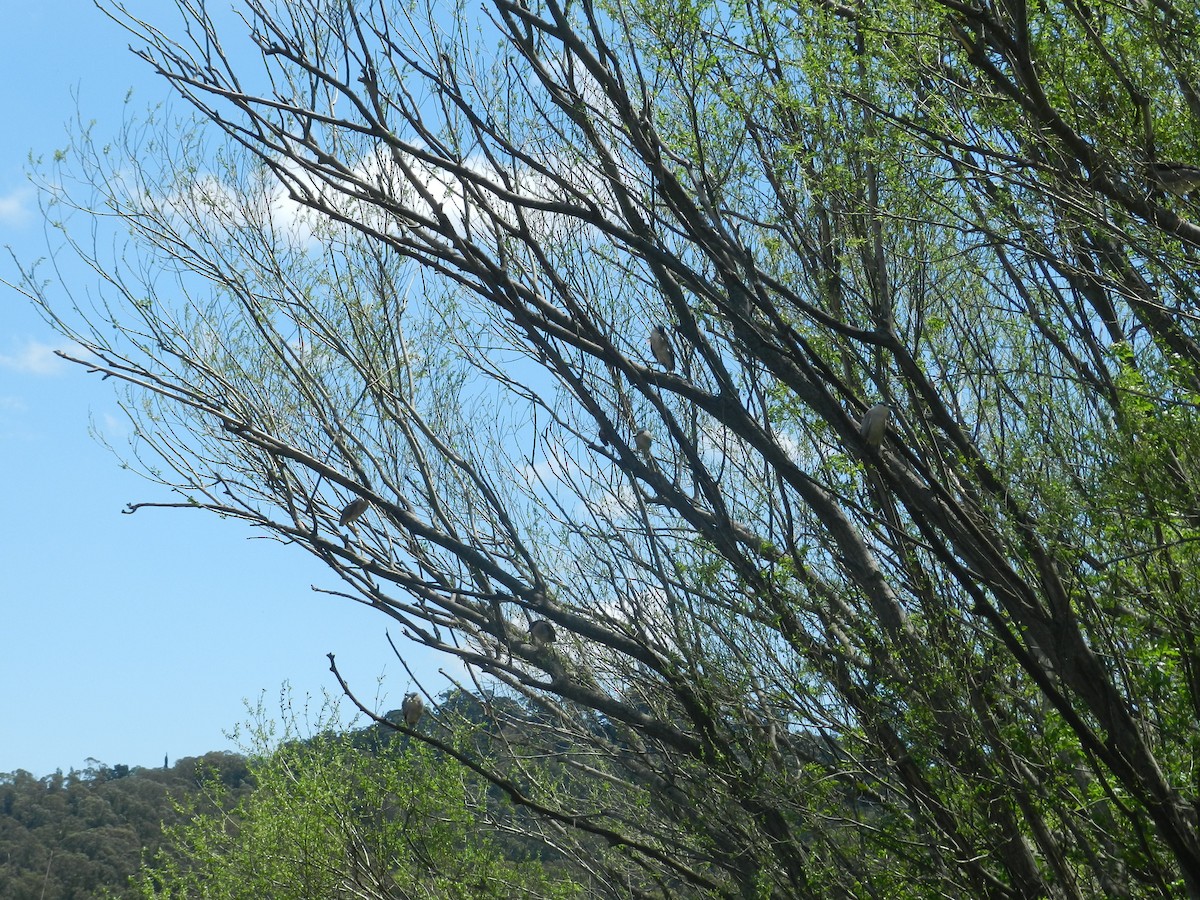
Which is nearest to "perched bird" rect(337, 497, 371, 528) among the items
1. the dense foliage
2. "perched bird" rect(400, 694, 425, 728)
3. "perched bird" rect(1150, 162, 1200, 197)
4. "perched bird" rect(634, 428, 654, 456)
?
"perched bird" rect(400, 694, 425, 728)

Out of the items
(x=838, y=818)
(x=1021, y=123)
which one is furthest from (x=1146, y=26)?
(x=838, y=818)

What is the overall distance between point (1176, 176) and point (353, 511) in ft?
13.3

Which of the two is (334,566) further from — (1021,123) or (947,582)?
(1021,123)

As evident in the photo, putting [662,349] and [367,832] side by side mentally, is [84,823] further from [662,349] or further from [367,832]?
[662,349]

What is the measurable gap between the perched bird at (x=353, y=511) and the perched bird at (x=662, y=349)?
69.7 inches

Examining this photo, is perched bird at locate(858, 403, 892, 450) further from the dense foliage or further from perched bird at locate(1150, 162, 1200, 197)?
the dense foliage

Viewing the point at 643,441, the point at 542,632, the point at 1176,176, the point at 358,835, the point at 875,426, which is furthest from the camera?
the point at 358,835

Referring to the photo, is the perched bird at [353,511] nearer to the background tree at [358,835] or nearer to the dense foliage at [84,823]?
the background tree at [358,835]

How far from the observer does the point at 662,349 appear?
208 inches

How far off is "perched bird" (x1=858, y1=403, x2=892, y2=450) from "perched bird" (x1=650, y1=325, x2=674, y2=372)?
1.53 meters

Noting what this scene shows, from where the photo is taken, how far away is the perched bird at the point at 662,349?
5273 mm

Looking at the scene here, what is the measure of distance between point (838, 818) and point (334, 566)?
2612mm

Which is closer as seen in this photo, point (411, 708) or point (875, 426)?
point (875, 426)

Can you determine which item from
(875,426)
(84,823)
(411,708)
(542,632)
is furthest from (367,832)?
(84,823)
